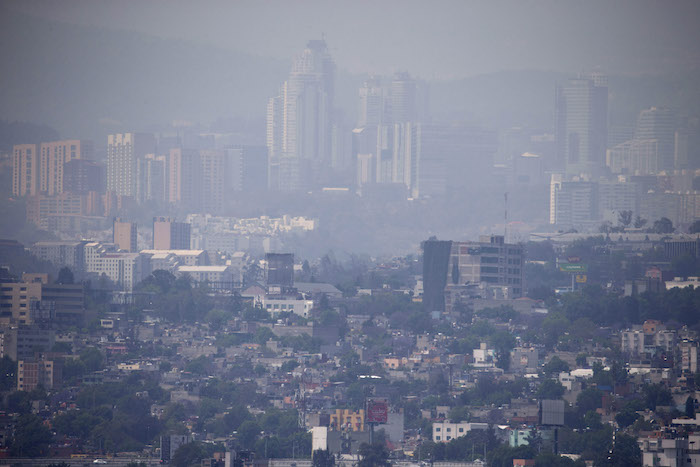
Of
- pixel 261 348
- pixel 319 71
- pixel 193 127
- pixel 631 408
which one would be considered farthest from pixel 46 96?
pixel 631 408

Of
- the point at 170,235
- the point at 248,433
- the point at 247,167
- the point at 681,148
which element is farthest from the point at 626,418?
the point at 247,167

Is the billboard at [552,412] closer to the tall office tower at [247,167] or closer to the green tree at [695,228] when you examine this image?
the green tree at [695,228]

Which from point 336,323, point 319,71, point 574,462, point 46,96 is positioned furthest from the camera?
point 46,96

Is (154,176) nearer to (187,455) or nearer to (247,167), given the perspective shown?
(247,167)

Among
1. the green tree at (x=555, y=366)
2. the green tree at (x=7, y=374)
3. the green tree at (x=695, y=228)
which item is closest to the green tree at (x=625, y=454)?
the green tree at (x=555, y=366)

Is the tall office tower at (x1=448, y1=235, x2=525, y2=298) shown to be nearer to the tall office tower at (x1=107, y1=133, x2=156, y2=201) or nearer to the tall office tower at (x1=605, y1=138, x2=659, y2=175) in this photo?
the tall office tower at (x1=605, y1=138, x2=659, y2=175)

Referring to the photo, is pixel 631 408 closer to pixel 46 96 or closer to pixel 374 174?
pixel 374 174

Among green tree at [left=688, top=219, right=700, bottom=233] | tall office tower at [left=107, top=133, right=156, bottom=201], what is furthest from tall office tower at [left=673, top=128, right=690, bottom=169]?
green tree at [left=688, top=219, right=700, bottom=233]
